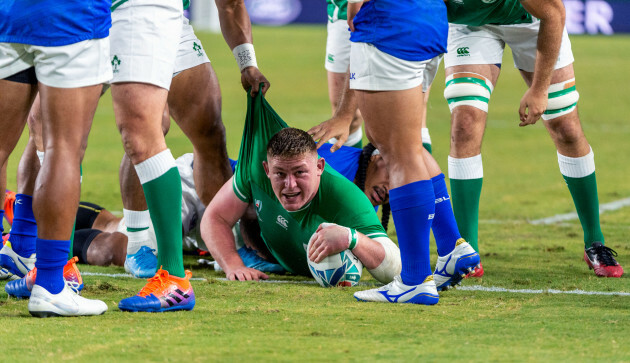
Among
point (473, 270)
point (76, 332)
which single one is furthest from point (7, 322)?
point (473, 270)

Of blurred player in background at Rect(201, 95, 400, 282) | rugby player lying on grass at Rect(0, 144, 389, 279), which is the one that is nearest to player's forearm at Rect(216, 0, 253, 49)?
blurred player in background at Rect(201, 95, 400, 282)

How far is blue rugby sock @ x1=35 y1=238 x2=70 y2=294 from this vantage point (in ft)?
11.8

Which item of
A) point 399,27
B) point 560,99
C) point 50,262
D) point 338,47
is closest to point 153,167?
point 50,262

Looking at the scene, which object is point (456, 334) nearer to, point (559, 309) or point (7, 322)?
point (559, 309)

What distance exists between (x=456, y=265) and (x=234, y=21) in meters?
1.78

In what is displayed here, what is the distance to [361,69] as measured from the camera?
12.9ft

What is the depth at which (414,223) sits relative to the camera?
3988 mm

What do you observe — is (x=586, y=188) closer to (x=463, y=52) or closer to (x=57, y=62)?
(x=463, y=52)

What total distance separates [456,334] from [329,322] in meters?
0.51

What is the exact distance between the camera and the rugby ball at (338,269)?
4.57 metres

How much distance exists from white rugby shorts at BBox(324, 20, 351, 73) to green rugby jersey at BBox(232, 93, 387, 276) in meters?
2.28

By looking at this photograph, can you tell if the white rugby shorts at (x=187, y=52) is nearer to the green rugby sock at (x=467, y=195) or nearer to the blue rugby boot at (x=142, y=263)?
the blue rugby boot at (x=142, y=263)

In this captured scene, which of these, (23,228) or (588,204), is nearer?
(23,228)

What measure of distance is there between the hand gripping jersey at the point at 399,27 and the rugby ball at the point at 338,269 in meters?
1.15
